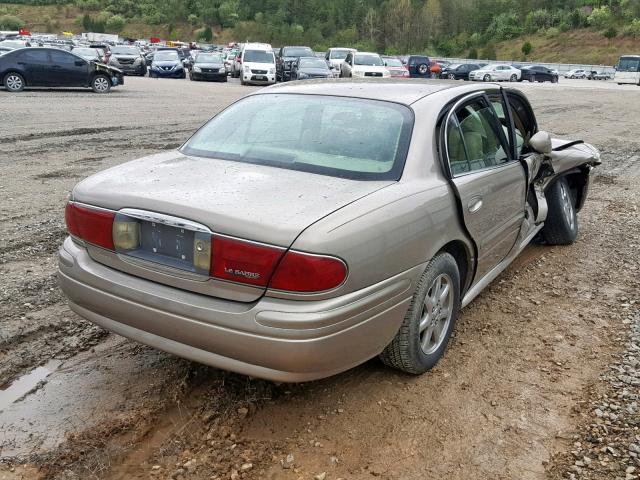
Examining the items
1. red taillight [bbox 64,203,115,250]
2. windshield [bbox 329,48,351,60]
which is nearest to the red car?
windshield [bbox 329,48,351,60]

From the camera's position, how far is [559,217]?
5645 millimetres

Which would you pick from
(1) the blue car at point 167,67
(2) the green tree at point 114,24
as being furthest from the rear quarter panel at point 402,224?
(2) the green tree at point 114,24

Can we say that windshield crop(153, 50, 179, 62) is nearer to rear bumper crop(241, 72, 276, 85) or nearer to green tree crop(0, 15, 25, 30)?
rear bumper crop(241, 72, 276, 85)

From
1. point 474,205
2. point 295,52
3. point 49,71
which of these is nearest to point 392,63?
point 295,52

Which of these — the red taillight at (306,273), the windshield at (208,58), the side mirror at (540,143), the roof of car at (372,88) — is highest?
the roof of car at (372,88)

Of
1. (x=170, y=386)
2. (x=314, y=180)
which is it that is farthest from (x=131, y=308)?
(x=314, y=180)

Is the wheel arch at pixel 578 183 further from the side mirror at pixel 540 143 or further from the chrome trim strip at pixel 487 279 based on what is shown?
the side mirror at pixel 540 143

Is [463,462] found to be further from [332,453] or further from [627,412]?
[627,412]

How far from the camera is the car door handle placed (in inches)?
140

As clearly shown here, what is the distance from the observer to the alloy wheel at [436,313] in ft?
10.8

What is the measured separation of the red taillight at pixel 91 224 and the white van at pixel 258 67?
25.3m

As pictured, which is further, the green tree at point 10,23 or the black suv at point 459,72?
the green tree at point 10,23

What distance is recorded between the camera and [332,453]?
109 inches

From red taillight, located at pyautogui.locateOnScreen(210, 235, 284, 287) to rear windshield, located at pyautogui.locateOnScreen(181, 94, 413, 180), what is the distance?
0.78 m
